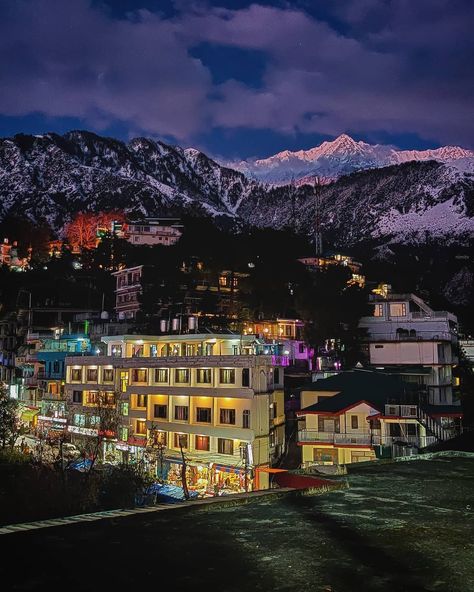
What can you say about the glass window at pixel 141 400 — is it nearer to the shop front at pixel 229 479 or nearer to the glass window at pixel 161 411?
the glass window at pixel 161 411

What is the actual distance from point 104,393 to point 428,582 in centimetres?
4209

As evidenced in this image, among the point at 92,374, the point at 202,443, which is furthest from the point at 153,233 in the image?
the point at 202,443

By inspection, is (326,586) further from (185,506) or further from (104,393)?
(104,393)

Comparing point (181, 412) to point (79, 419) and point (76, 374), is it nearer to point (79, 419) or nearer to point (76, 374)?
point (79, 419)

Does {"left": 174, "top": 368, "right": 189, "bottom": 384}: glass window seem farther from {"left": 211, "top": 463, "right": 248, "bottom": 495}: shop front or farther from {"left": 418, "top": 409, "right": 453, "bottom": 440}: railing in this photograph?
{"left": 418, "top": 409, "right": 453, "bottom": 440}: railing

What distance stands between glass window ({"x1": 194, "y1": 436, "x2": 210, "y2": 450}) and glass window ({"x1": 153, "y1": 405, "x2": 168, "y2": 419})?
3.93 meters

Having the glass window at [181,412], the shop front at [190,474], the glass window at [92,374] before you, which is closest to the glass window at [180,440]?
the glass window at [181,412]

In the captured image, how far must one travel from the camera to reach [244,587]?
7.18m

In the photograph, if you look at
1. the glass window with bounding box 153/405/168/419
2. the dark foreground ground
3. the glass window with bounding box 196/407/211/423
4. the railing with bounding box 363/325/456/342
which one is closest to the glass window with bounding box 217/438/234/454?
the glass window with bounding box 196/407/211/423

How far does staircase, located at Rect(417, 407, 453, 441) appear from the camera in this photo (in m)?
33.7

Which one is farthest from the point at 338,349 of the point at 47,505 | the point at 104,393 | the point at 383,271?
the point at 383,271

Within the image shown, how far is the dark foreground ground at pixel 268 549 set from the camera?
24.4 feet

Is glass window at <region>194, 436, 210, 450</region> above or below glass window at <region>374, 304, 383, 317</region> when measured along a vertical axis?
below

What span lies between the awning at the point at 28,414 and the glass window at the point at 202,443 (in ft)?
81.5
